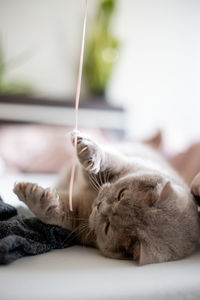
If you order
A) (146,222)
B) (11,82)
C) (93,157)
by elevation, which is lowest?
(11,82)

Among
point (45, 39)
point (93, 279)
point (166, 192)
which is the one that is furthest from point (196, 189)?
point (45, 39)

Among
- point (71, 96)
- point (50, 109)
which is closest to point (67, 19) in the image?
point (71, 96)

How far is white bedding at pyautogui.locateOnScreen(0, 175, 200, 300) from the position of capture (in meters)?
0.75

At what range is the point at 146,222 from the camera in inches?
38.3

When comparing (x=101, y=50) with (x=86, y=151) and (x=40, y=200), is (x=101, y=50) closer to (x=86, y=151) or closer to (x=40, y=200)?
(x=86, y=151)

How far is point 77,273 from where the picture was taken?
854mm

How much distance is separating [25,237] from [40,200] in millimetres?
122

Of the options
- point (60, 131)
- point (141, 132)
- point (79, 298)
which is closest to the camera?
point (79, 298)

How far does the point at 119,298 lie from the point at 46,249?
0.97 feet

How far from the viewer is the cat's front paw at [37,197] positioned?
1.01 meters

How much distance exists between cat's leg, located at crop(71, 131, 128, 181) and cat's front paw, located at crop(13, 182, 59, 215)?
17 cm

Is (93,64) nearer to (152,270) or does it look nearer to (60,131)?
(60,131)

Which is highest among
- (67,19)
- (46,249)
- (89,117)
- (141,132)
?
(67,19)

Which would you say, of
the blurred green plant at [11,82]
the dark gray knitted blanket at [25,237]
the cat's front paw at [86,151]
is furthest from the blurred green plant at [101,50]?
the dark gray knitted blanket at [25,237]
